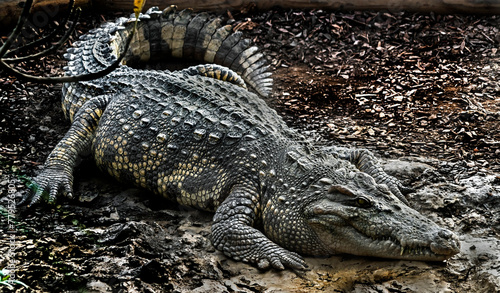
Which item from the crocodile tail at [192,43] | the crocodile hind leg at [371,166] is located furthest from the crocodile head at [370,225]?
the crocodile tail at [192,43]

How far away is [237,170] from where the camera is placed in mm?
4434

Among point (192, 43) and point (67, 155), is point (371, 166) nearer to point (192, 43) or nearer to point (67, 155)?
point (67, 155)

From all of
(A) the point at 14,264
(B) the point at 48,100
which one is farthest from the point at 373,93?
(A) the point at 14,264

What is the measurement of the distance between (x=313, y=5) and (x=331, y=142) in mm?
3364

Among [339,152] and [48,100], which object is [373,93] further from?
[48,100]

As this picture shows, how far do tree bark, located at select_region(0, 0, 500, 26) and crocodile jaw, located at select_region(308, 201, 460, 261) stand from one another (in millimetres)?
5000

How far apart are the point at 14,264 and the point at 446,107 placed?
16.0 feet

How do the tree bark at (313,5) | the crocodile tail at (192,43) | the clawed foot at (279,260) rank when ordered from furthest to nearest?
1. the tree bark at (313,5)
2. the crocodile tail at (192,43)
3. the clawed foot at (279,260)

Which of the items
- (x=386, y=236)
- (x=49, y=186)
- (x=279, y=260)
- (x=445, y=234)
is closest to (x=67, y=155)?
(x=49, y=186)

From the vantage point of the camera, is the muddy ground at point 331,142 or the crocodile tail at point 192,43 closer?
the muddy ground at point 331,142

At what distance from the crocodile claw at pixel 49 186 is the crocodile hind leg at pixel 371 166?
2.44 meters

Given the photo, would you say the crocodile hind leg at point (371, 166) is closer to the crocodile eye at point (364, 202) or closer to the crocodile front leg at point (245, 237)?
the crocodile eye at point (364, 202)

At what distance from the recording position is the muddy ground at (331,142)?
363cm

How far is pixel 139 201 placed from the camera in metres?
4.88
